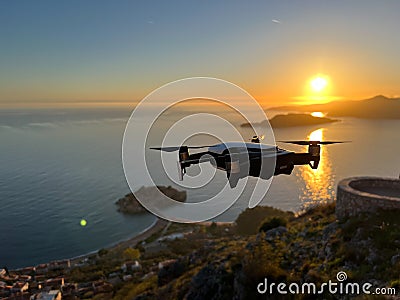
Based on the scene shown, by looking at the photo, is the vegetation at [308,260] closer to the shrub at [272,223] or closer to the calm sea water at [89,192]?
the shrub at [272,223]

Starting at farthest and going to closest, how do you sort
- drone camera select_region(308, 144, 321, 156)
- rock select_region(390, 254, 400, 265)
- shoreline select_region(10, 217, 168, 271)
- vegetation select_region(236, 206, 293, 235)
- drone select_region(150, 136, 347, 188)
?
shoreline select_region(10, 217, 168, 271), vegetation select_region(236, 206, 293, 235), rock select_region(390, 254, 400, 265), drone camera select_region(308, 144, 321, 156), drone select_region(150, 136, 347, 188)

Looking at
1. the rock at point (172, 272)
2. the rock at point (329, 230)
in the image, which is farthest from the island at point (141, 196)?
the rock at point (329, 230)

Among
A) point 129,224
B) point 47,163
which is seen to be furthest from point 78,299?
point 47,163

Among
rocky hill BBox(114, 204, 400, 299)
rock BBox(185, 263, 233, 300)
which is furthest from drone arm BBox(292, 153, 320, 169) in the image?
rock BBox(185, 263, 233, 300)

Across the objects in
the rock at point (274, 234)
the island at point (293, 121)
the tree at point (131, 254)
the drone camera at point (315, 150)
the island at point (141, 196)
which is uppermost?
the island at point (293, 121)

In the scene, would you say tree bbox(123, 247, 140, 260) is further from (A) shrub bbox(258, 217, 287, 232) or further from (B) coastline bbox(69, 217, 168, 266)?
(A) shrub bbox(258, 217, 287, 232)

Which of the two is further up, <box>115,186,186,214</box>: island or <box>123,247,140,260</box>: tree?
<box>115,186,186,214</box>: island
